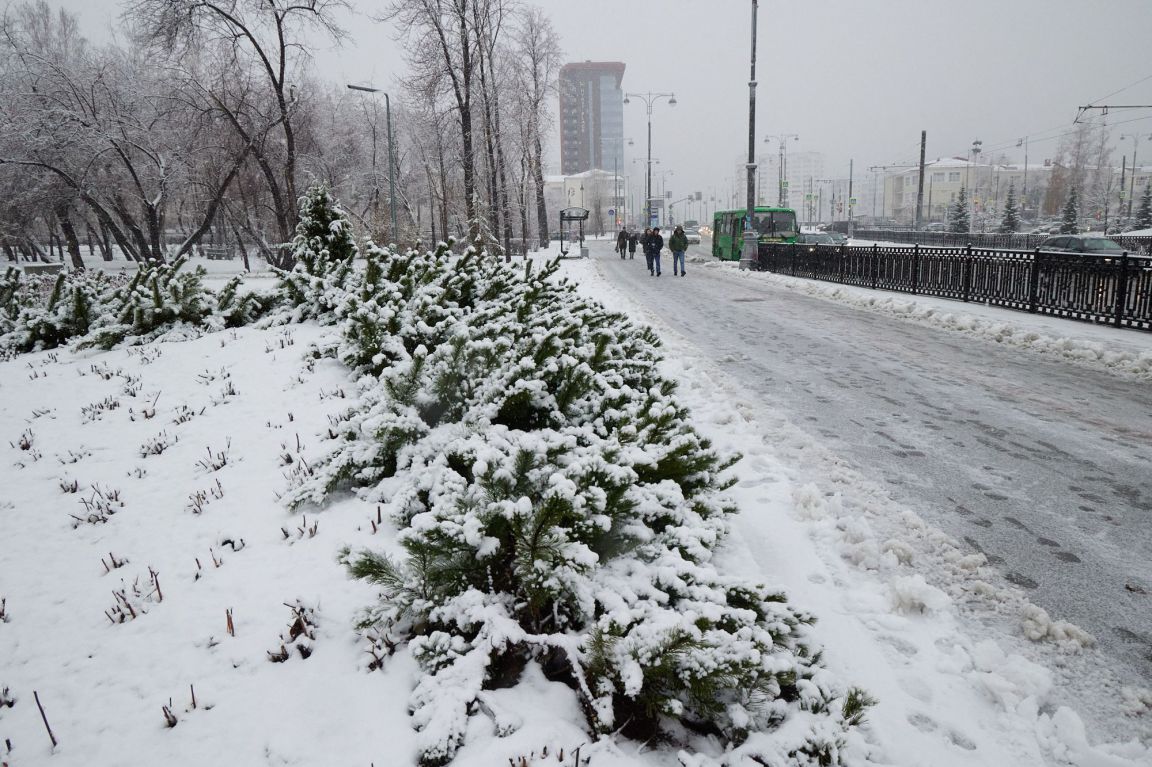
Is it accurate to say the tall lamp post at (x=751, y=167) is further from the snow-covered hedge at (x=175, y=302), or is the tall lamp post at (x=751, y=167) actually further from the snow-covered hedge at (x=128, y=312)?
the snow-covered hedge at (x=128, y=312)

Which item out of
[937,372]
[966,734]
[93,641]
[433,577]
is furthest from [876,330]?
[93,641]

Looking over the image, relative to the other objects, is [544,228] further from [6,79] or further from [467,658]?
[467,658]

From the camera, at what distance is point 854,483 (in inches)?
188

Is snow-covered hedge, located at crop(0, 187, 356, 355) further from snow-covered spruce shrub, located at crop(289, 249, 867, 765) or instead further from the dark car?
the dark car

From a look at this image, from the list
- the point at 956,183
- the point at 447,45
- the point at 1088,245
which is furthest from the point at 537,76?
the point at 956,183

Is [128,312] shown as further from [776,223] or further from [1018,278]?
[776,223]

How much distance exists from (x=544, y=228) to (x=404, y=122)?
19.9m

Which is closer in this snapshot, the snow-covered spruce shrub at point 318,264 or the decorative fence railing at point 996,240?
the snow-covered spruce shrub at point 318,264

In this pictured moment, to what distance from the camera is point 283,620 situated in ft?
9.98

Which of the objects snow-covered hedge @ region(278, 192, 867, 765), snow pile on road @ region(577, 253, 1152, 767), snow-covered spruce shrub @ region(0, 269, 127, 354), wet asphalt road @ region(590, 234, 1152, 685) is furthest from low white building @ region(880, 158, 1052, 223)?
snow-covered hedge @ region(278, 192, 867, 765)

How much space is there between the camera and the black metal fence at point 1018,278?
11.0 m

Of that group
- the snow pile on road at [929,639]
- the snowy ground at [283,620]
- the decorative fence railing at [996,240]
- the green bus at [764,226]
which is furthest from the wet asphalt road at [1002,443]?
the decorative fence railing at [996,240]

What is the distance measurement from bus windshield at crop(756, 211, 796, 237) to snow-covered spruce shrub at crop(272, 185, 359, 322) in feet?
92.8

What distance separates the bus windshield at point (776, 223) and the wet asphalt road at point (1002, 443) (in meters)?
25.3
